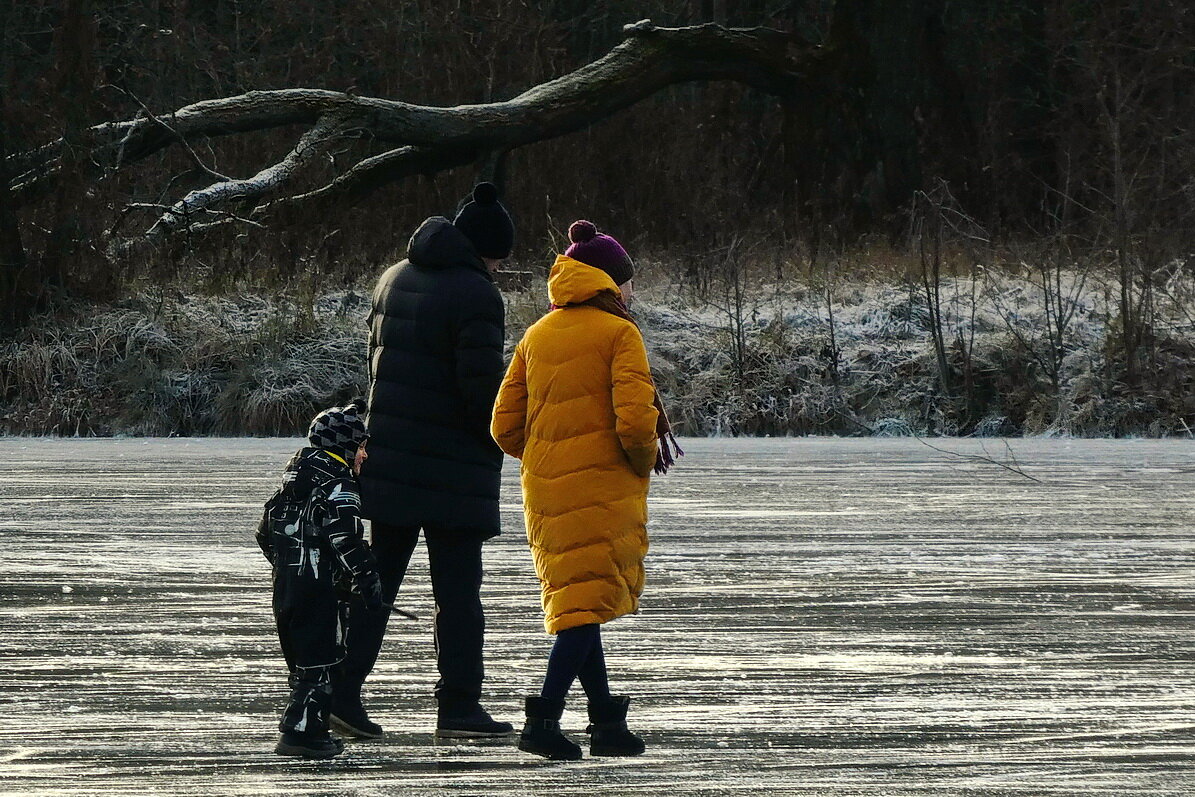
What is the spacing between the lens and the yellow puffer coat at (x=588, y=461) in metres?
5.55

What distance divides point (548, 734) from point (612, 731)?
185 millimetres

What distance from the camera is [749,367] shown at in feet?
60.2

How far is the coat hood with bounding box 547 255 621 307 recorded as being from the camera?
5.72 meters

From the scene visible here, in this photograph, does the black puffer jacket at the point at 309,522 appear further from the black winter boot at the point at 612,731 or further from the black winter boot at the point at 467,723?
the black winter boot at the point at 612,731

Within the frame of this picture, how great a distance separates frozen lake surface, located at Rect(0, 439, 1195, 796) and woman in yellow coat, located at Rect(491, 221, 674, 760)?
187mm

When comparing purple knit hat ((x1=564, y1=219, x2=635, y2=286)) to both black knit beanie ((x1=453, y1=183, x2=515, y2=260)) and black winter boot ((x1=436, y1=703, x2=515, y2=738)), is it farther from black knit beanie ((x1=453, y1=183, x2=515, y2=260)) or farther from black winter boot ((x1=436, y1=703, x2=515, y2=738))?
black winter boot ((x1=436, y1=703, x2=515, y2=738))

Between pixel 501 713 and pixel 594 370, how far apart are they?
1279mm

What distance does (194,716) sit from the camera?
20.2ft

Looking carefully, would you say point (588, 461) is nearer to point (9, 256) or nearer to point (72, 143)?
point (9, 256)

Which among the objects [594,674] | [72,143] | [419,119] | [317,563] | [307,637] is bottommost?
[594,674]

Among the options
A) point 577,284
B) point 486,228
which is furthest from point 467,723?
point 486,228

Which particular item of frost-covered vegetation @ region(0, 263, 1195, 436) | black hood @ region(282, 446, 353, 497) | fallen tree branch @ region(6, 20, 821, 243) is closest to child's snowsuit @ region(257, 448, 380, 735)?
black hood @ region(282, 446, 353, 497)

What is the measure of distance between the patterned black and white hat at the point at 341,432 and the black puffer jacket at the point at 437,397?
9.3 inches

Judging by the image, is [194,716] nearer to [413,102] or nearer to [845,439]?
[845,439]
